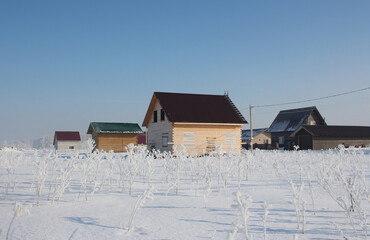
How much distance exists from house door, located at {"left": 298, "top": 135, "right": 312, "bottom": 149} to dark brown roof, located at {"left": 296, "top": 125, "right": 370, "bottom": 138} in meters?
0.88

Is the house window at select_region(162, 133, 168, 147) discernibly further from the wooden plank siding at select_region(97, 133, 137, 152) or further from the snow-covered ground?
the snow-covered ground

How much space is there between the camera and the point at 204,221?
4.96 m

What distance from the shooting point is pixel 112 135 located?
105ft

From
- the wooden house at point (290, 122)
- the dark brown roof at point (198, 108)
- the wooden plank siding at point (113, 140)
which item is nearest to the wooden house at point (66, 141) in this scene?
the wooden plank siding at point (113, 140)

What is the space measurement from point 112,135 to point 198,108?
38.1 feet

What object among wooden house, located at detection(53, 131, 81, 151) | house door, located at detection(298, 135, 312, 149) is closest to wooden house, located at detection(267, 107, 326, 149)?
house door, located at detection(298, 135, 312, 149)

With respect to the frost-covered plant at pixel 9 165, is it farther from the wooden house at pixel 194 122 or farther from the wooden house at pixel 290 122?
the wooden house at pixel 290 122

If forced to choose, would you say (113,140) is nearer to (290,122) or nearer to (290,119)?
(290,122)

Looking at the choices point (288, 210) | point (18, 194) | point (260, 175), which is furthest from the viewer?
point (260, 175)

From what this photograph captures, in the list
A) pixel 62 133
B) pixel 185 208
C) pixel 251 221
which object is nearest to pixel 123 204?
pixel 185 208

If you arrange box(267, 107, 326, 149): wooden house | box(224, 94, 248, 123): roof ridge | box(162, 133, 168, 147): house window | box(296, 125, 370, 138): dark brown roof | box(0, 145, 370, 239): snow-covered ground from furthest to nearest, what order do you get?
1. box(267, 107, 326, 149): wooden house
2. box(296, 125, 370, 138): dark brown roof
3. box(224, 94, 248, 123): roof ridge
4. box(162, 133, 168, 147): house window
5. box(0, 145, 370, 239): snow-covered ground

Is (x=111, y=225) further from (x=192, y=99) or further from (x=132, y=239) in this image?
(x=192, y=99)

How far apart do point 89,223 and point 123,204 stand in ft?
4.62

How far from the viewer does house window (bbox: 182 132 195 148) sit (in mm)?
23094
